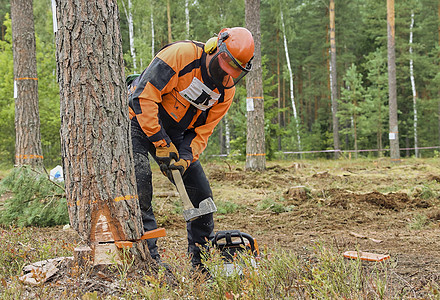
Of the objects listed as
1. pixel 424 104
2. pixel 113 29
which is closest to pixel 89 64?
pixel 113 29

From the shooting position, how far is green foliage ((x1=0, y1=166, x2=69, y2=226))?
5332 millimetres

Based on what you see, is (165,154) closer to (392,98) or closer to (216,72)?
(216,72)

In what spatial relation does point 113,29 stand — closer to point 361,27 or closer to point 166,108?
point 166,108

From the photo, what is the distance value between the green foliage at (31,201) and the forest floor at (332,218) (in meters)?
0.23

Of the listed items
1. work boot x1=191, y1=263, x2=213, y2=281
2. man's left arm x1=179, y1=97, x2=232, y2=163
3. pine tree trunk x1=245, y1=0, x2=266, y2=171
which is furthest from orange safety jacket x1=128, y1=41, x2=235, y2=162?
pine tree trunk x1=245, y1=0, x2=266, y2=171

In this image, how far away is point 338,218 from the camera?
19.6ft

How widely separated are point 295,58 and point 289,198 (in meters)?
32.0

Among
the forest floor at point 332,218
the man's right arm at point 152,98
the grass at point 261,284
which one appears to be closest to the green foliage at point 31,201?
the forest floor at point 332,218

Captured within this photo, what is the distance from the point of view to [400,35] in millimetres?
31656

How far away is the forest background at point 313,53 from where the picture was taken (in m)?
19.7

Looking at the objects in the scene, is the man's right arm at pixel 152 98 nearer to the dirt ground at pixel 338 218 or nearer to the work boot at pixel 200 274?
the work boot at pixel 200 274

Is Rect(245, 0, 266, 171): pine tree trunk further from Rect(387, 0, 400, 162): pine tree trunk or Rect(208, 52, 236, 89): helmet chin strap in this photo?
Rect(387, 0, 400, 162): pine tree trunk

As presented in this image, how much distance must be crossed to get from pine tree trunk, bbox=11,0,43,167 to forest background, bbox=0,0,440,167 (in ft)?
30.3

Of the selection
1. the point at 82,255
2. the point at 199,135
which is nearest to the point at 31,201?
the point at 199,135
